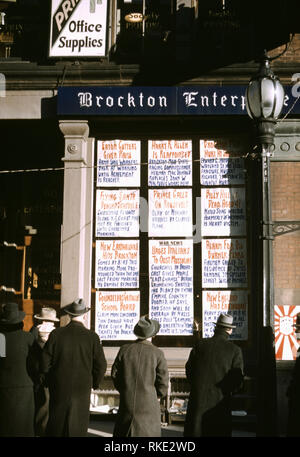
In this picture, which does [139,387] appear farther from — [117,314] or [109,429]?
[117,314]

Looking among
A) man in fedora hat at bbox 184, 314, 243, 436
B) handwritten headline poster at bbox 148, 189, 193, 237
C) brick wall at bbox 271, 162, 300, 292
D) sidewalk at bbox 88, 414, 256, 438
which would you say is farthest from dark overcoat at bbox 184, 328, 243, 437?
handwritten headline poster at bbox 148, 189, 193, 237

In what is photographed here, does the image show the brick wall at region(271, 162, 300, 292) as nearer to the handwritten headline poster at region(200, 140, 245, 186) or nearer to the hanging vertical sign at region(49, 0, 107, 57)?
the handwritten headline poster at region(200, 140, 245, 186)

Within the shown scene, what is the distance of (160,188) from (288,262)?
2.87m

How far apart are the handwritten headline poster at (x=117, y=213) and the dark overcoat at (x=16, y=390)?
172 inches

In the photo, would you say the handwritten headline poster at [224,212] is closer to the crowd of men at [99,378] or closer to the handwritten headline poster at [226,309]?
the handwritten headline poster at [226,309]

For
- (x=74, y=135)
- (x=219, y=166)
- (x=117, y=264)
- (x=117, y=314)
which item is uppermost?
(x=74, y=135)

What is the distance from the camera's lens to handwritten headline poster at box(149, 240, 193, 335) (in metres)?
10.6

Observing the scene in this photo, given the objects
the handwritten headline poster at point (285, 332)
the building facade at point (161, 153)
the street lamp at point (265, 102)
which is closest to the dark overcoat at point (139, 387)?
the street lamp at point (265, 102)

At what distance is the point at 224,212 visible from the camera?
10.8 m

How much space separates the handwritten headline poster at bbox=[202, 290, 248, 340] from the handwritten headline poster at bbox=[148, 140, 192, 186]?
2281 millimetres

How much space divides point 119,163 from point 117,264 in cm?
204

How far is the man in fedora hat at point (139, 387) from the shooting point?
627cm

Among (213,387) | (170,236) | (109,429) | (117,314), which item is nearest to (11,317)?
(213,387)

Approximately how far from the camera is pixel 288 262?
1020cm
